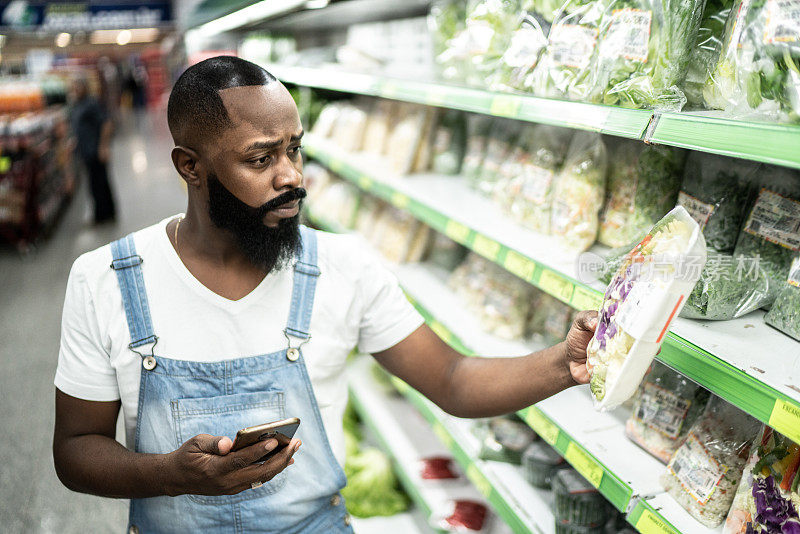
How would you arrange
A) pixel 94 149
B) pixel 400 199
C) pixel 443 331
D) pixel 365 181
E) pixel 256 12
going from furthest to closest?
pixel 94 149
pixel 256 12
pixel 365 181
pixel 400 199
pixel 443 331

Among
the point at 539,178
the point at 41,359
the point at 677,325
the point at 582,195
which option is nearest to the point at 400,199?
the point at 539,178

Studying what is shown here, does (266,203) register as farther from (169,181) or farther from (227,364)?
(169,181)

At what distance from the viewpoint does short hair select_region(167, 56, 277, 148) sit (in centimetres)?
115

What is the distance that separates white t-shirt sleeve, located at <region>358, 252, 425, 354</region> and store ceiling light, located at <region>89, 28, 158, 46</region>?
19.7 metres

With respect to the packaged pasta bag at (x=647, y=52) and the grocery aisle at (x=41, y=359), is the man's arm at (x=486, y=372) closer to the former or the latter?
the packaged pasta bag at (x=647, y=52)

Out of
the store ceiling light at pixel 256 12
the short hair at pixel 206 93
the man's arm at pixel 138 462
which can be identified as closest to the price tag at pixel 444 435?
the man's arm at pixel 138 462

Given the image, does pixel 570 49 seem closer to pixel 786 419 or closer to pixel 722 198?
pixel 722 198

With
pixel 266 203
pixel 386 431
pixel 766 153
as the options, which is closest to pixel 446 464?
pixel 386 431

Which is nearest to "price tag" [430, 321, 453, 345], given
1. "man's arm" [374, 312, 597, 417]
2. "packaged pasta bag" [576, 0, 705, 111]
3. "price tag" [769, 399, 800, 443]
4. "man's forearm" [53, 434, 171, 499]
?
"man's arm" [374, 312, 597, 417]

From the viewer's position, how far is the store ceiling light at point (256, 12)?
2891 mm

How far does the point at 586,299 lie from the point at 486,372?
10.8 inches

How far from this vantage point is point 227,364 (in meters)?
1.25

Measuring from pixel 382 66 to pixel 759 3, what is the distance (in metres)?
2.18

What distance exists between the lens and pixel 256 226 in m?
1.24
